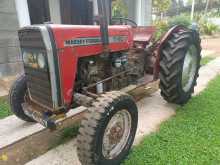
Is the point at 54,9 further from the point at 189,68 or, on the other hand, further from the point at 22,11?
the point at 189,68

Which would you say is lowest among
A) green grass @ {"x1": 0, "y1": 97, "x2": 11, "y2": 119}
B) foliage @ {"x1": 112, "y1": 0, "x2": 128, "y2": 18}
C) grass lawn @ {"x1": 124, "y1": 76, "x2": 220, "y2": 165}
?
grass lawn @ {"x1": 124, "y1": 76, "x2": 220, "y2": 165}

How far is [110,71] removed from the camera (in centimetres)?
287

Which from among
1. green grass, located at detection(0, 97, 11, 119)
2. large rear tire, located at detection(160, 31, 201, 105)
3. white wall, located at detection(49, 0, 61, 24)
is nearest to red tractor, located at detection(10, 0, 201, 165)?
large rear tire, located at detection(160, 31, 201, 105)

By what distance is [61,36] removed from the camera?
6.86 feet

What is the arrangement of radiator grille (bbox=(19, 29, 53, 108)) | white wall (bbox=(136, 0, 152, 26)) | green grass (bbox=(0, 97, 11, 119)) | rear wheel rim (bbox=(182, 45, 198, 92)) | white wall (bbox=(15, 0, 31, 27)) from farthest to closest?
white wall (bbox=(136, 0, 152, 26)), white wall (bbox=(15, 0, 31, 27)), rear wheel rim (bbox=(182, 45, 198, 92)), green grass (bbox=(0, 97, 11, 119)), radiator grille (bbox=(19, 29, 53, 108))

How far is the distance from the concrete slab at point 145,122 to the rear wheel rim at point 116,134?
1.13 feet

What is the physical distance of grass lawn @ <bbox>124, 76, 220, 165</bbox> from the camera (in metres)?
2.36

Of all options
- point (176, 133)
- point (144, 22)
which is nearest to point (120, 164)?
point (176, 133)

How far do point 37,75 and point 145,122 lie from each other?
1.58m

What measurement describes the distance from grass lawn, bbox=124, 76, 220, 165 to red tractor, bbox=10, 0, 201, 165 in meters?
0.25

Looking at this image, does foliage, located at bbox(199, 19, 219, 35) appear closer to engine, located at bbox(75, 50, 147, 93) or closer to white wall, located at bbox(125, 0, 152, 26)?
white wall, located at bbox(125, 0, 152, 26)

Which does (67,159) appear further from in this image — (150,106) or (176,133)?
(150,106)

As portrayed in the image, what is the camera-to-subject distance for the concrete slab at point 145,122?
2379 millimetres

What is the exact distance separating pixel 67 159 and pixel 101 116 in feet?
2.49
